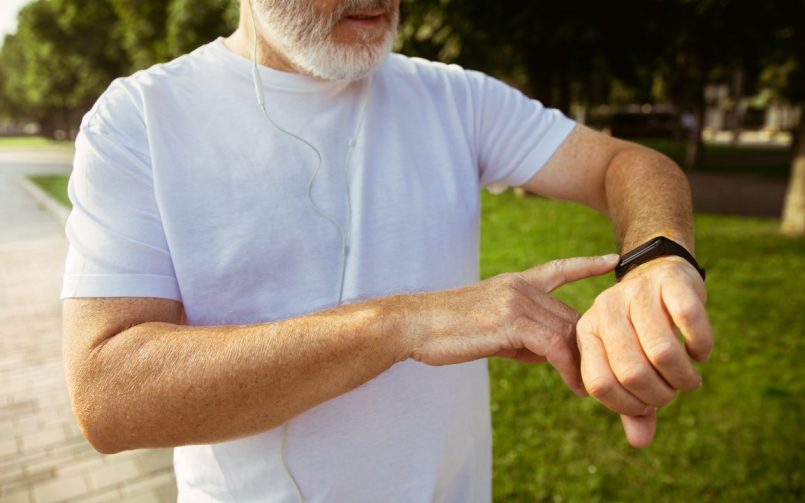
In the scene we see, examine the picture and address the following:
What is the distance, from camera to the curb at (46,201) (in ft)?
44.7

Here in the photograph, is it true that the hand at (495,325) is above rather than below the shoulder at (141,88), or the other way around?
below

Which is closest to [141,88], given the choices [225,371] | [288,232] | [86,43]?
[288,232]

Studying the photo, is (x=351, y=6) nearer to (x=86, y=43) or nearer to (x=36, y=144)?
(x=86, y=43)

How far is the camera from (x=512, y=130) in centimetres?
188

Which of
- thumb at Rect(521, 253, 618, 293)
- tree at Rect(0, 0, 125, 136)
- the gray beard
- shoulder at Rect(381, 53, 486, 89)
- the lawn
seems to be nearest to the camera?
thumb at Rect(521, 253, 618, 293)

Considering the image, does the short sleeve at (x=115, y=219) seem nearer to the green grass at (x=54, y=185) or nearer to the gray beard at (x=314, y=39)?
the gray beard at (x=314, y=39)

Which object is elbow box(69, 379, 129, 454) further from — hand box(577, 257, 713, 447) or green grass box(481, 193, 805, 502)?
green grass box(481, 193, 805, 502)

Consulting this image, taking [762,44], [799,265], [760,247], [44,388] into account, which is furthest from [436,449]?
[762,44]

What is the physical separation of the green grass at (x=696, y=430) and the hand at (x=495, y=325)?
281 centimetres

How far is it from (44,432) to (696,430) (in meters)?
4.49

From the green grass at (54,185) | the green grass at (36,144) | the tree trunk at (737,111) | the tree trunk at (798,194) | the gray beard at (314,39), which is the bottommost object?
the green grass at (36,144)

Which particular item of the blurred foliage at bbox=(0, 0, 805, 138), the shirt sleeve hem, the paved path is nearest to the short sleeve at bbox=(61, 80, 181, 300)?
the shirt sleeve hem

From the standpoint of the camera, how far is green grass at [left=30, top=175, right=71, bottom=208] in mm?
16697

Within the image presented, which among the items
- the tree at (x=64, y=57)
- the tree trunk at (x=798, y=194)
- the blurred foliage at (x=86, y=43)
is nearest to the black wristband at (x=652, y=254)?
the tree trunk at (x=798, y=194)
